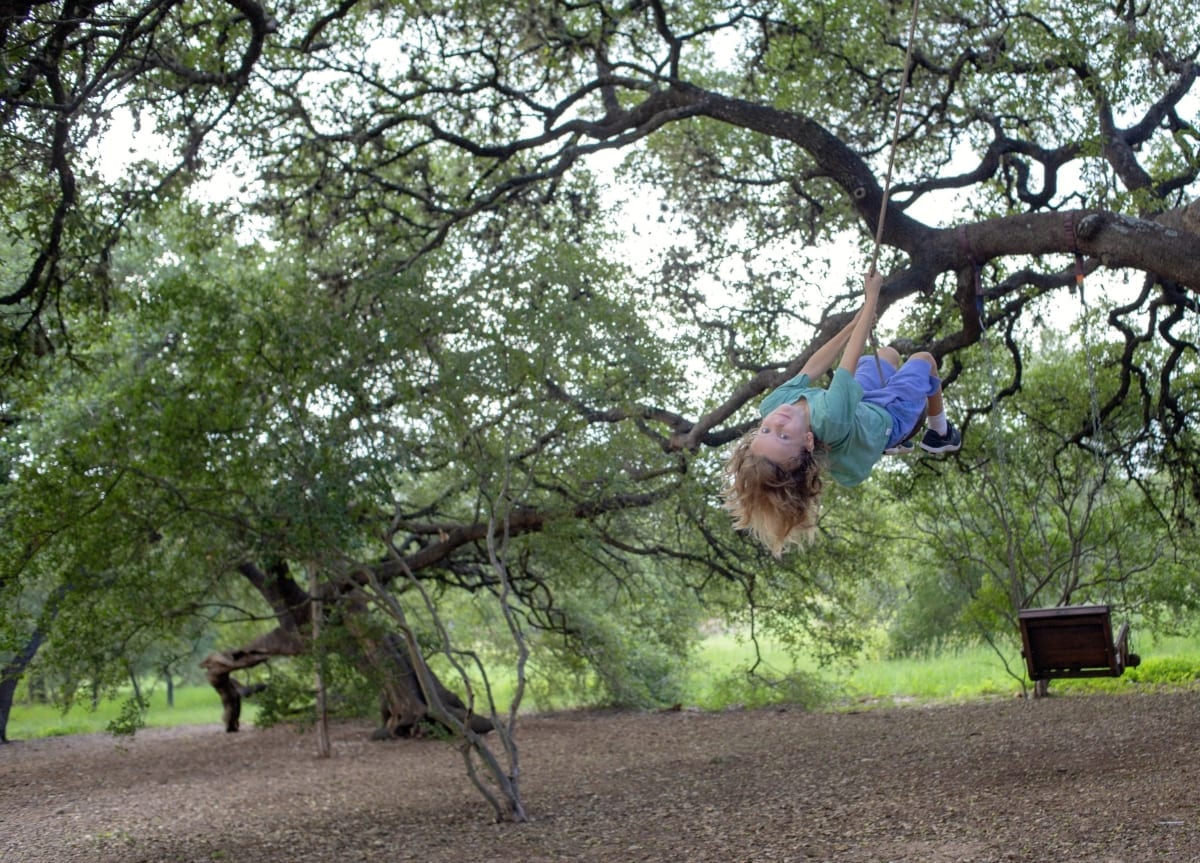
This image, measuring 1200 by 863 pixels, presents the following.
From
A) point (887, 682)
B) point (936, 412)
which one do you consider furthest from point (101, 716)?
point (936, 412)

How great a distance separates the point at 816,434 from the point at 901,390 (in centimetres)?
55

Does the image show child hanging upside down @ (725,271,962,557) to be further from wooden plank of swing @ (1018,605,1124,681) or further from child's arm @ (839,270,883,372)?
wooden plank of swing @ (1018,605,1124,681)

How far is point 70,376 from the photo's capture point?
469 inches

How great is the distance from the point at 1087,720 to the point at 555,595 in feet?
21.3

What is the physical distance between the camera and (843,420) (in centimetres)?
439

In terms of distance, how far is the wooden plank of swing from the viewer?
7.20 metres

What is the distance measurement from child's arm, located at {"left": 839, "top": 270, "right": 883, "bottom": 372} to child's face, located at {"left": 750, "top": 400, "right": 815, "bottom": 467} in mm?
236

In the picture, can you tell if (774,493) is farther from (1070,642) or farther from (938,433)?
(1070,642)

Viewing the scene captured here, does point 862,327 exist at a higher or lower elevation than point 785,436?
higher

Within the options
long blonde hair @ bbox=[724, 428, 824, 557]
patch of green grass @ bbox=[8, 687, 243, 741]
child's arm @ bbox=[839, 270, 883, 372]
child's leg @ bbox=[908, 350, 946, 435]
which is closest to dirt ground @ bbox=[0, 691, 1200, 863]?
child's leg @ bbox=[908, 350, 946, 435]

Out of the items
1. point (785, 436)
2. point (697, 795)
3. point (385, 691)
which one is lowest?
point (697, 795)

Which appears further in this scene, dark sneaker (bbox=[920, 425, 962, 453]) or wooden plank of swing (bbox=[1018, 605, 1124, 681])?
wooden plank of swing (bbox=[1018, 605, 1124, 681])

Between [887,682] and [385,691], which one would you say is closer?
[385,691]

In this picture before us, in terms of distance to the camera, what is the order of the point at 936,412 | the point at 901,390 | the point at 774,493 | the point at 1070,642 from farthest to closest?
1. the point at 1070,642
2. the point at 936,412
3. the point at 901,390
4. the point at 774,493
